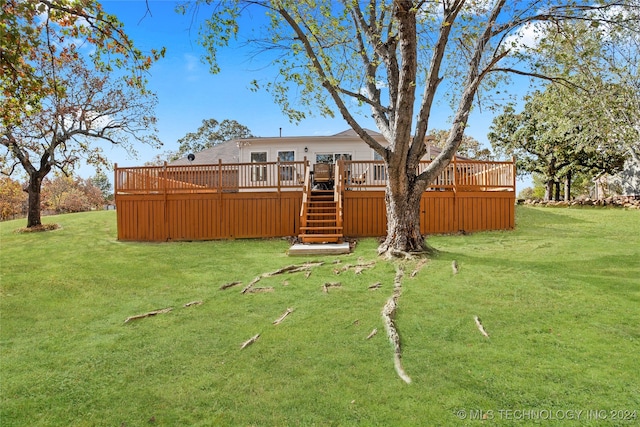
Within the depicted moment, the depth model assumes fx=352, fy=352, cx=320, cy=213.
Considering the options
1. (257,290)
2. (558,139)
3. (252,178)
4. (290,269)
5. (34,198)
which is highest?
(558,139)

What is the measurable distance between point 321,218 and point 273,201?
175 centimetres

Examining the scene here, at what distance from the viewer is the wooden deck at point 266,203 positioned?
10.9 meters

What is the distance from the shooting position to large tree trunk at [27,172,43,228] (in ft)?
46.7

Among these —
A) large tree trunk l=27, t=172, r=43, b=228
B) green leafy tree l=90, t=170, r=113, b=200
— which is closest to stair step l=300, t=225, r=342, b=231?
large tree trunk l=27, t=172, r=43, b=228

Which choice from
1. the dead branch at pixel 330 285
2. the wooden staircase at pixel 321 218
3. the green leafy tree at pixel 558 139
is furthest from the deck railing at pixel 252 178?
the dead branch at pixel 330 285

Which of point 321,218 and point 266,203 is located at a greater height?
point 266,203

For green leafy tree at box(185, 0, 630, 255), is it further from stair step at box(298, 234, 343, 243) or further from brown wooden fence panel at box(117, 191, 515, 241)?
brown wooden fence panel at box(117, 191, 515, 241)

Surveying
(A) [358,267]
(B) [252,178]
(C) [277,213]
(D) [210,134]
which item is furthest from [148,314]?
(D) [210,134]

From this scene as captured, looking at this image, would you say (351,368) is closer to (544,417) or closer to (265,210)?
(544,417)

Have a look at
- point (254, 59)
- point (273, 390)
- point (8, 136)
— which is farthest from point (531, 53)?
point (8, 136)

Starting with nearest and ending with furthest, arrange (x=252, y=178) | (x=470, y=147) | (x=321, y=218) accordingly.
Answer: (x=321, y=218), (x=252, y=178), (x=470, y=147)

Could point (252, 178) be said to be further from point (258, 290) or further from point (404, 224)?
point (258, 290)

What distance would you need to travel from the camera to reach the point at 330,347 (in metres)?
3.57

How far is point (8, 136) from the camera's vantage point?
43.4 feet
